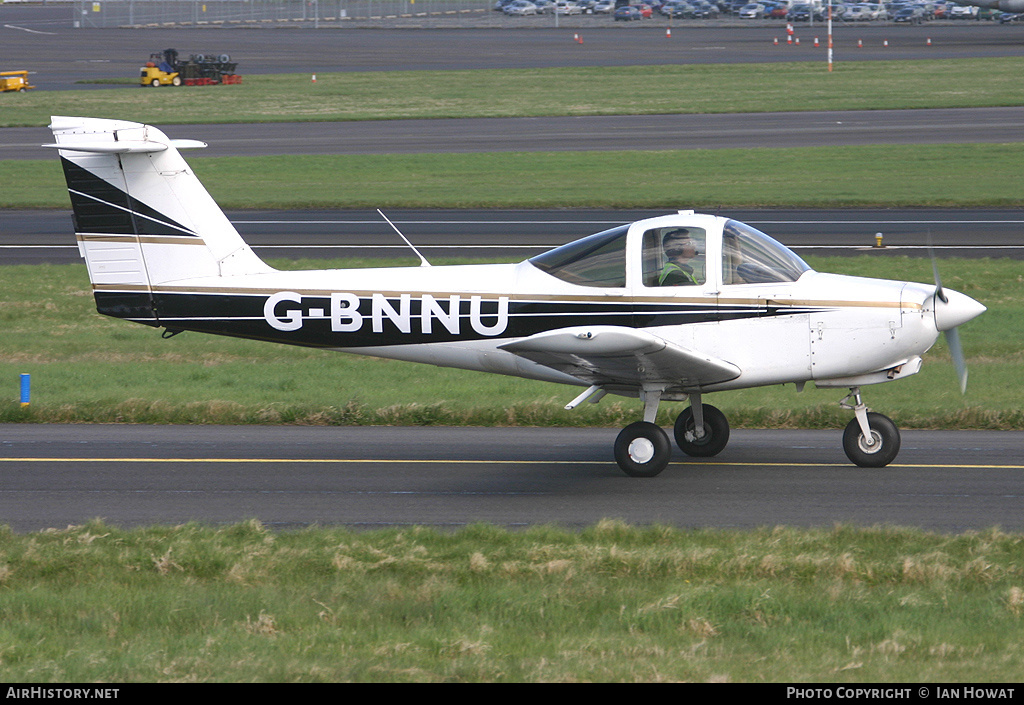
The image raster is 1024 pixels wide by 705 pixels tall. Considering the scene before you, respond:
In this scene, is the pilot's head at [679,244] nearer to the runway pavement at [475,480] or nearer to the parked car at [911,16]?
the runway pavement at [475,480]

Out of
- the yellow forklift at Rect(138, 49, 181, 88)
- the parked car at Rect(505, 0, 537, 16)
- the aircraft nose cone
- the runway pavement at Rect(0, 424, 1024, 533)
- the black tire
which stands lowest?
the runway pavement at Rect(0, 424, 1024, 533)

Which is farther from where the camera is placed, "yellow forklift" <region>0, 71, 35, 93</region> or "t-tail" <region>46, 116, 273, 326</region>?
"yellow forklift" <region>0, 71, 35, 93</region>

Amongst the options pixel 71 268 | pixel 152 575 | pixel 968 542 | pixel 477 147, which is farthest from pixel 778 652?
pixel 477 147

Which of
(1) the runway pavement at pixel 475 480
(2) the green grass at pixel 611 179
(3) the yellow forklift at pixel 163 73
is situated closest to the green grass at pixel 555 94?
(3) the yellow forklift at pixel 163 73

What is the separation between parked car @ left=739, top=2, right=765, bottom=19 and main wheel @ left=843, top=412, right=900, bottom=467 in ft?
308

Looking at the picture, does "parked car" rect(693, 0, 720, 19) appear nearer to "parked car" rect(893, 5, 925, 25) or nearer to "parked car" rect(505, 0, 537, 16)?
"parked car" rect(505, 0, 537, 16)

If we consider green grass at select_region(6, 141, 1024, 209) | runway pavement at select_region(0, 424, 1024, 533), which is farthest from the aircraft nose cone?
green grass at select_region(6, 141, 1024, 209)

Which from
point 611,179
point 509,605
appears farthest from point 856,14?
point 509,605

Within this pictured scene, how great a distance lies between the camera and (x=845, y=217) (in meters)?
30.5

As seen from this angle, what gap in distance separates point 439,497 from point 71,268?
16523 mm

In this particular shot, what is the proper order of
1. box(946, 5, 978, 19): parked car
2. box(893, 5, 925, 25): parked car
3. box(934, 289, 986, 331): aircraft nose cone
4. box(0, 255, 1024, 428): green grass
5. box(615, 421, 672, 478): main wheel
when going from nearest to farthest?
box(934, 289, 986, 331): aircraft nose cone
box(615, 421, 672, 478): main wheel
box(0, 255, 1024, 428): green grass
box(893, 5, 925, 25): parked car
box(946, 5, 978, 19): parked car

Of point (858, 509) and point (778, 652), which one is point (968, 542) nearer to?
point (858, 509)

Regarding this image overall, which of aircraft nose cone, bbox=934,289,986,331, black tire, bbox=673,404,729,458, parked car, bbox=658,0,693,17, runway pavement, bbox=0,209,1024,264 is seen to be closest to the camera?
aircraft nose cone, bbox=934,289,986,331

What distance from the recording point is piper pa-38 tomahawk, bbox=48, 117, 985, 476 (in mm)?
11281
